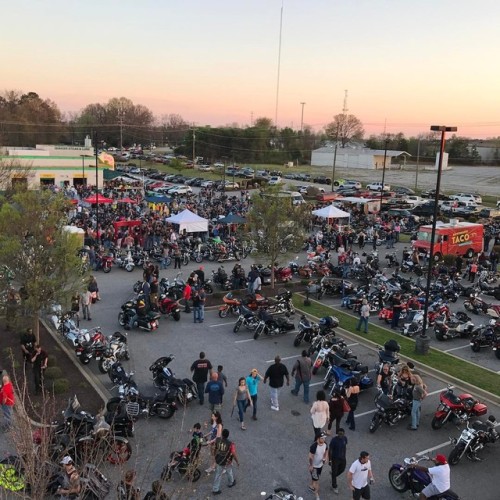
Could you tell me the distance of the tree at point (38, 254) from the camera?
1357 cm

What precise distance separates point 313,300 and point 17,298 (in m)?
11.9

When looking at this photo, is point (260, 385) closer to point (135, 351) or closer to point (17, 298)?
point (135, 351)

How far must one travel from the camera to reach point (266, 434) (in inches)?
451

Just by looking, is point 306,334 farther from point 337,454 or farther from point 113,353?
point 337,454

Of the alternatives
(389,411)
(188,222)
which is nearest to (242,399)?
(389,411)

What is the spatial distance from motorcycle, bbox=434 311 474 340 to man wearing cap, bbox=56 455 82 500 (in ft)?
43.7

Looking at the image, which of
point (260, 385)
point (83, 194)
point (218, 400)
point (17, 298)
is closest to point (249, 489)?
point (218, 400)

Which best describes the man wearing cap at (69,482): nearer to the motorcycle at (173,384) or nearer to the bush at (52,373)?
the motorcycle at (173,384)

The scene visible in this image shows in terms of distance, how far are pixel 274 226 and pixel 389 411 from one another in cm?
1158

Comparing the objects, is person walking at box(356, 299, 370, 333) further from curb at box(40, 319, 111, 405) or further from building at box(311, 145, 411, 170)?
building at box(311, 145, 411, 170)

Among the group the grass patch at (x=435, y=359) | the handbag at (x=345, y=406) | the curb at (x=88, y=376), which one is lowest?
the curb at (x=88, y=376)

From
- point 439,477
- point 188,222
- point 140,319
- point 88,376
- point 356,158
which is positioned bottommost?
point 88,376

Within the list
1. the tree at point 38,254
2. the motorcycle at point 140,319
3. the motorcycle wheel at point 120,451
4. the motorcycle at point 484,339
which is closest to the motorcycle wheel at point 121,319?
the motorcycle at point 140,319

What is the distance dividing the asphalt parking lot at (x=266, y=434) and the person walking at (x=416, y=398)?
223 mm
